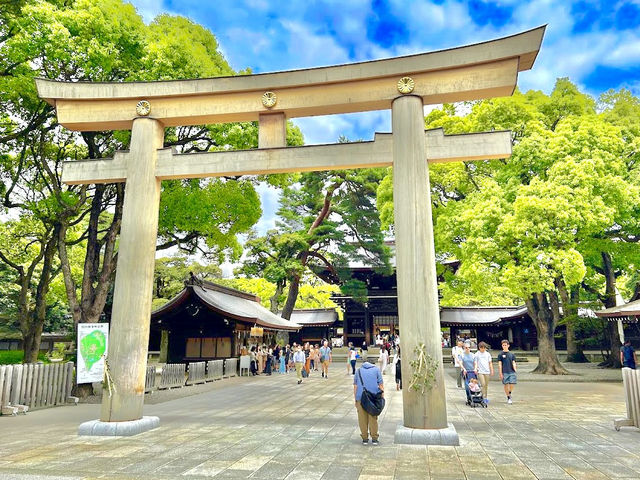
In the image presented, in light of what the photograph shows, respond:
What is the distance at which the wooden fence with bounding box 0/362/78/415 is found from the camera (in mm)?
9766

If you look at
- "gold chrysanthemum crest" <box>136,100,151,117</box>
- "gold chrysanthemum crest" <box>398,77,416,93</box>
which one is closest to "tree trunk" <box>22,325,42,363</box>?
"gold chrysanthemum crest" <box>136,100,151,117</box>

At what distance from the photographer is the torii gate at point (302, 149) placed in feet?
24.5

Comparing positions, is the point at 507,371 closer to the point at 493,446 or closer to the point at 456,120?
the point at 493,446

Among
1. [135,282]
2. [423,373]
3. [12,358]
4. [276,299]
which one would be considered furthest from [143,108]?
[276,299]

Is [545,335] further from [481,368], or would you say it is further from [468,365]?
[468,365]

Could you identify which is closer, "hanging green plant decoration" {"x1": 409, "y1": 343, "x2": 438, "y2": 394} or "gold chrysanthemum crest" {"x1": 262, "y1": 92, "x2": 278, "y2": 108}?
"hanging green plant decoration" {"x1": 409, "y1": 343, "x2": 438, "y2": 394}

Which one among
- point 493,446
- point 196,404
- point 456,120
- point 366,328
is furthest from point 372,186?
point 493,446

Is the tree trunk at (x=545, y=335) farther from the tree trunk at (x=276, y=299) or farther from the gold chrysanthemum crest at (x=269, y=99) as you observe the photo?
the tree trunk at (x=276, y=299)

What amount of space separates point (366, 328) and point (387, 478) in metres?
31.3

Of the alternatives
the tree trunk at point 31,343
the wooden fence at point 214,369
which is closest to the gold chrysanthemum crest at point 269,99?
the wooden fence at point 214,369

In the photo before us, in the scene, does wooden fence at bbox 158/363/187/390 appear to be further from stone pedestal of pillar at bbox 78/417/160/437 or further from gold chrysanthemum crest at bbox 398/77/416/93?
gold chrysanthemum crest at bbox 398/77/416/93

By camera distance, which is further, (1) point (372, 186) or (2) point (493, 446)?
(1) point (372, 186)

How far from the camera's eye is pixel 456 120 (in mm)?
A: 20781

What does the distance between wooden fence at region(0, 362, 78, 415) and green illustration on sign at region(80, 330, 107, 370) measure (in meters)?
1.66
